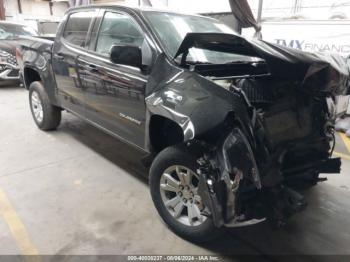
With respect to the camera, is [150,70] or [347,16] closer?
[150,70]

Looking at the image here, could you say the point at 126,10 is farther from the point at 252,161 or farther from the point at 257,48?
the point at 252,161

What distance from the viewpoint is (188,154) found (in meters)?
2.03

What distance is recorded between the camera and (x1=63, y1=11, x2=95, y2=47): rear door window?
10.7 ft

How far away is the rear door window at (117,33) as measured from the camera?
2689 mm

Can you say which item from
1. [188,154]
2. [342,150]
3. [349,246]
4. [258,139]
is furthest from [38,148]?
[342,150]

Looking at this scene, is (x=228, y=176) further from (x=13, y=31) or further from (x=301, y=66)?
(x=13, y=31)

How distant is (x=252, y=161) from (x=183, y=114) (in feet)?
1.68

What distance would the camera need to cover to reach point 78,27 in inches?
135

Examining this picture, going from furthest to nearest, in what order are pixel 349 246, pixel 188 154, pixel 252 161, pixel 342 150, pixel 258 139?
pixel 342 150 → pixel 349 246 → pixel 188 154 → pixel 258 139 → pixel 252 161

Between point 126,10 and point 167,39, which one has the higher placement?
point 126,10

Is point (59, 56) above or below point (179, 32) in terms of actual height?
below

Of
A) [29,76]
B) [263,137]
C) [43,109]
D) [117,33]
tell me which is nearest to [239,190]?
[263,137]

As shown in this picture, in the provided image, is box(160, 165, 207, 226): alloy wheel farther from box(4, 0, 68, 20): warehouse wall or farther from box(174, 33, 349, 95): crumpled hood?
box(4, 0, 68, 20): warehouse wall

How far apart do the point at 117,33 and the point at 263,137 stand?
179 cm
